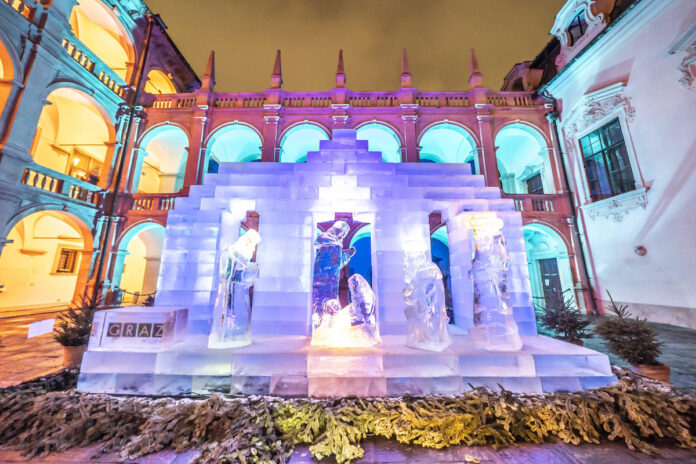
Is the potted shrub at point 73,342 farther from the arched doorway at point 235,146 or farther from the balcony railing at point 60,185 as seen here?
the arched doorway at point 235,146

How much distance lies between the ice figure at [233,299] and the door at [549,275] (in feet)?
45.9

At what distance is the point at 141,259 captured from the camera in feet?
56.5

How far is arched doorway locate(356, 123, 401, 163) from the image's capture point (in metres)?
13.3

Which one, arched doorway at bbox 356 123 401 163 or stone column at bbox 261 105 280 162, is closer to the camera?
stone column at bbox 261 105 280 162

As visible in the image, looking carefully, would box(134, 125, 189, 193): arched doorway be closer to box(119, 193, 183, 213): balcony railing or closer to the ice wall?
box(119, 193, 183, 213): balcony railing

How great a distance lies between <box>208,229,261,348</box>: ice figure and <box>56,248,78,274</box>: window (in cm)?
1607

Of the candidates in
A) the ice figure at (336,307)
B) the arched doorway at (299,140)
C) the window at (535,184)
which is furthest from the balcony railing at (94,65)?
the window at (535,184)

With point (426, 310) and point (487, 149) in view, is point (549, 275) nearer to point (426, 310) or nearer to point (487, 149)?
point (487, 149)

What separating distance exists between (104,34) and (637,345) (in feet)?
72.8

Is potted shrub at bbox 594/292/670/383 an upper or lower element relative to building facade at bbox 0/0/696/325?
lower

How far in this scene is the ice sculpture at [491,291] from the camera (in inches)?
146

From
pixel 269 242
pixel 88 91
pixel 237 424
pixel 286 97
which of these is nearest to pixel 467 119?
pixel 286 97

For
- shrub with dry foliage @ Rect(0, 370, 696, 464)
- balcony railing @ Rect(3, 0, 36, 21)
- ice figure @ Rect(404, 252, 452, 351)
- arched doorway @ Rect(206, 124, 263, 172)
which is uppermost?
balcony railing @ Rect(3, 0, 36, 21)

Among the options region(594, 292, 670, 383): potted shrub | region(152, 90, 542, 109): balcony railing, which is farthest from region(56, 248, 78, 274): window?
region(594, 292, 670, 383): potted shrub
